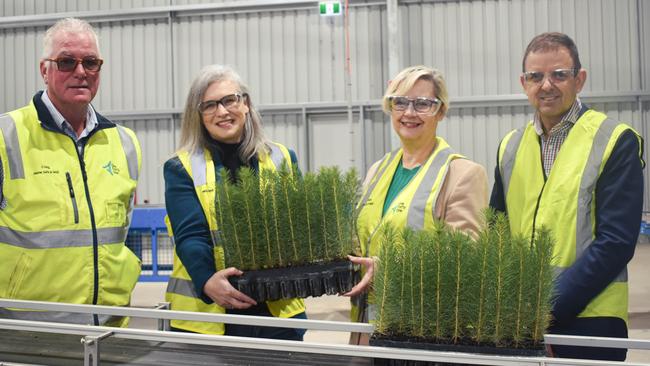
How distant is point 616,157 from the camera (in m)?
1.53

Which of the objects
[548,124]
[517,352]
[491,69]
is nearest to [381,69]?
[491,69]

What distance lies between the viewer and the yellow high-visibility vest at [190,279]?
5.17 feet

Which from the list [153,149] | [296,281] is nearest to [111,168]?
[296,281]

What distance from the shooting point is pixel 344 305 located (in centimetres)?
541

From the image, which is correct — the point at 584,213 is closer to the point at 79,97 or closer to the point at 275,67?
the point at 79,97

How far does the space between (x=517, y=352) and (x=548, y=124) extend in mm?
833

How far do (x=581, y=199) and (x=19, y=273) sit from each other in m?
1.50

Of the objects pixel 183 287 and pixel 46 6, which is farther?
pixel 46 6

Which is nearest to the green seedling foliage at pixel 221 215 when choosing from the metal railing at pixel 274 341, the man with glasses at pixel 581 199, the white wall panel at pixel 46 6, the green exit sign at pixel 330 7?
the metal railing at pixel 274 341

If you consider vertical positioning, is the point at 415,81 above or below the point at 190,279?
above

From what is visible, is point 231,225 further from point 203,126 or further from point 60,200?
point 60,200

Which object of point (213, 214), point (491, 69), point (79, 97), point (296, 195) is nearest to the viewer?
point (296, 195)

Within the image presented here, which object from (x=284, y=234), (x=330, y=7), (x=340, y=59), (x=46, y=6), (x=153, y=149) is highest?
(x=46, y=6)

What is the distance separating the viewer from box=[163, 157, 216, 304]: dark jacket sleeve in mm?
1519
